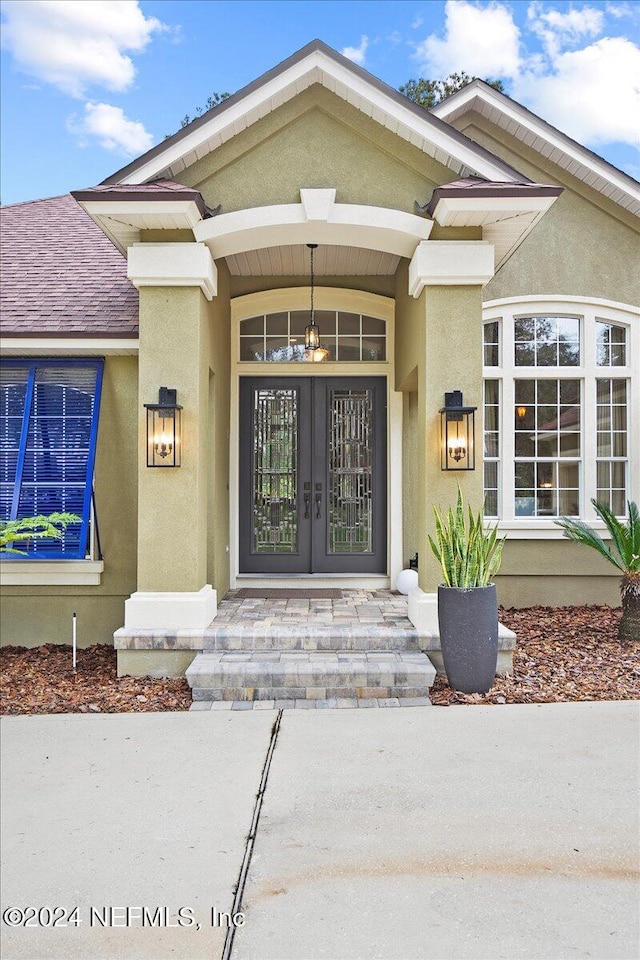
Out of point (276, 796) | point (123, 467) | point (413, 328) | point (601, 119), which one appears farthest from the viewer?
point (601, 119)

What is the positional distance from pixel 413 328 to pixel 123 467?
3404 mm

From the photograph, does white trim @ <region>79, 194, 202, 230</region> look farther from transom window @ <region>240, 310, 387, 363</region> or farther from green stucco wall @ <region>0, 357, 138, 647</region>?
transom window @ <region>240, 310, 387, 363</region>

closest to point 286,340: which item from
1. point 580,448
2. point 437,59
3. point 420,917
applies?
point 580,448

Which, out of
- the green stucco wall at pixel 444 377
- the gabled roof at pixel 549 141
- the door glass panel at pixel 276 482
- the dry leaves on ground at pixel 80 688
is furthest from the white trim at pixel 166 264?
the gabled roof at pixel 549 141

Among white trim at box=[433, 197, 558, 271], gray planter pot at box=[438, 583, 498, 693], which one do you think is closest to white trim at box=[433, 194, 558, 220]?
white trim at box=[433, 197, 558, 271]

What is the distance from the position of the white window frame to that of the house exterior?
0.09 feet

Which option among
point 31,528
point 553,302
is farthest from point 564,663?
point 31,528

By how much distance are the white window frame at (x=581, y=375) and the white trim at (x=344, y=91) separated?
268 centimetres

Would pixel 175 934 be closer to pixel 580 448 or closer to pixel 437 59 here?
pixel 580 448

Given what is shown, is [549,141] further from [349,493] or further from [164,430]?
[164,430]

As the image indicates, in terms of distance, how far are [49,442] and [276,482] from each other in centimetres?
268

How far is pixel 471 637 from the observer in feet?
16.1

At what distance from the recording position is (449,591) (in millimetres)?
4957

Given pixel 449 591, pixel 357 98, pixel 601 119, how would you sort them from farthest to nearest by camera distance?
pixel 601 119, pixel 357 98, pixel 449 591
